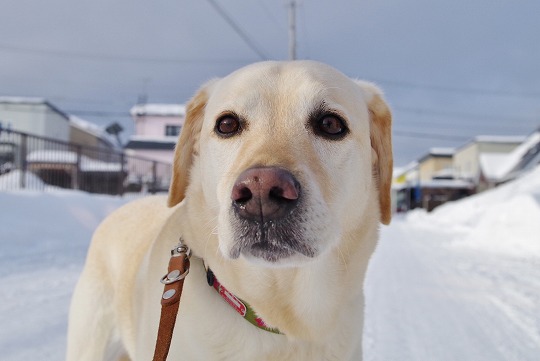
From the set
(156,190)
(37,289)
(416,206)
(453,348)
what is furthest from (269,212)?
(416,206)

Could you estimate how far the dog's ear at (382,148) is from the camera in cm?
223

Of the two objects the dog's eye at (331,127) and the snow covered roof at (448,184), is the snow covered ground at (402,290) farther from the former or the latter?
the snow covered roof at (448,184)

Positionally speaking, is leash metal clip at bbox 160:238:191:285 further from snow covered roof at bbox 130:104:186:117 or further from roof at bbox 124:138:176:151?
snow covered roof at bbox 130:104:186:117

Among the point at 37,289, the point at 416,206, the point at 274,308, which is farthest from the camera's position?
the point at 416,206

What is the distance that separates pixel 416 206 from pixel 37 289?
48267 millimetres

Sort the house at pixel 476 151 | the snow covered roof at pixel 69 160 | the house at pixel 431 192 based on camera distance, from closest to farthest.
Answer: the snow covered roof at pixel 69 160 < the house at pixel 431 192 < the house at pixel 476 151

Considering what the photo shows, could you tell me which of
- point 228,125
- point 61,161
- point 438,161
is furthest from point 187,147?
point 438,161

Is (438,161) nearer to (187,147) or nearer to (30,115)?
(30,115)

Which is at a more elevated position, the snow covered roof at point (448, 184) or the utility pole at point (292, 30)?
the utility pole at point (292, 30)

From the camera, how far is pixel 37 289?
4.13 m

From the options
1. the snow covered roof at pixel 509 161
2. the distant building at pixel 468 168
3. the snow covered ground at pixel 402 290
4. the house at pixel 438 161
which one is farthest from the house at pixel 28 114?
the house at pixel 438 161

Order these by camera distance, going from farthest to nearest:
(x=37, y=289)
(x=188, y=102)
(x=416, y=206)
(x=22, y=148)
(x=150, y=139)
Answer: (x=416, y=206)
(x=150, y=139)
(x=22, y=148)
(x=37, y=289)
(x=188, y=102)

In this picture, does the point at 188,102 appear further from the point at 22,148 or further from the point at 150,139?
the point at 150,139

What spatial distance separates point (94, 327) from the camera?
2.33 m
